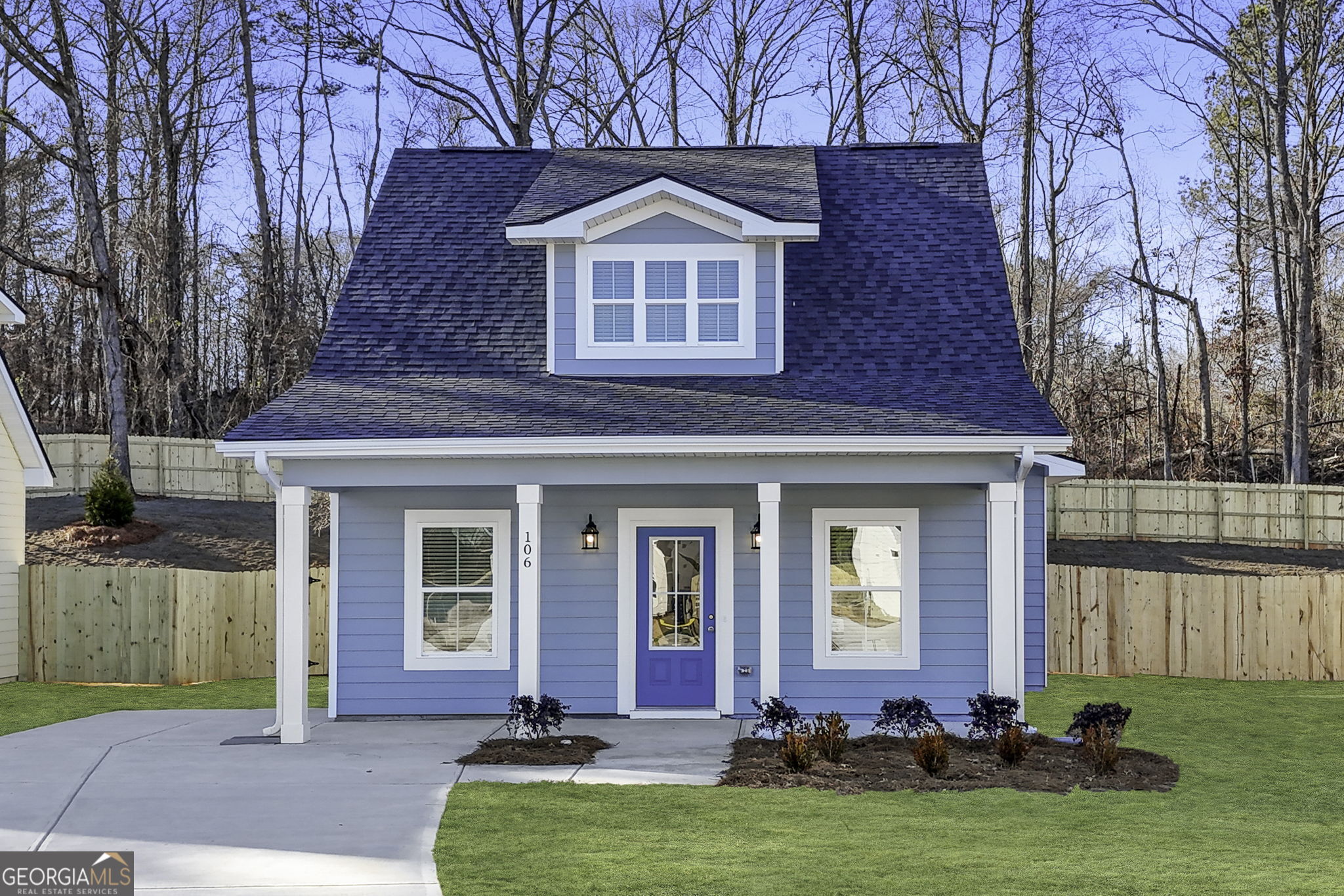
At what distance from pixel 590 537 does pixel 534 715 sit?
2607 millimetres

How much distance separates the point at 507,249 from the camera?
15.5 m

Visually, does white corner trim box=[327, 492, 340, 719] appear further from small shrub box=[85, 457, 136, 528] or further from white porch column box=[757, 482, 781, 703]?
small shrub box=[85, 457, 136, 528]

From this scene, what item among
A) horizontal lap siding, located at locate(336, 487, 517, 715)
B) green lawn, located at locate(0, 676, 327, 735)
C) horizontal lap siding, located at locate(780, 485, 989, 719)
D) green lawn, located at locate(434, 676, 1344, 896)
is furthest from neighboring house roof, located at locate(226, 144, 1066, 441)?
green lawn, located at locate(0, 676, 327, 735)

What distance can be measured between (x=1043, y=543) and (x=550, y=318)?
6106mm

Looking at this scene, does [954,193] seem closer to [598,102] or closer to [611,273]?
[611,273]

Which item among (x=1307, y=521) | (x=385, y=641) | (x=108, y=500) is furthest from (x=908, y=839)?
(x=1307, y=521)

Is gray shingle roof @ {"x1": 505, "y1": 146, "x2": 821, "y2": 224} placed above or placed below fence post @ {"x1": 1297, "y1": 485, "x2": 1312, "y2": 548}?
above

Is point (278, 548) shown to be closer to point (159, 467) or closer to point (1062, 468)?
point (1062, 468)

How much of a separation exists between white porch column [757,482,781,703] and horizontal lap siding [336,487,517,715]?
9.73 ft

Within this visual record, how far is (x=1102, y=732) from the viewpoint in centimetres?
→ 1038

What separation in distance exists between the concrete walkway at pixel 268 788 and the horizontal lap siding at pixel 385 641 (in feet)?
1.32

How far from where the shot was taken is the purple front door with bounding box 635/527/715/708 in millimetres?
13641

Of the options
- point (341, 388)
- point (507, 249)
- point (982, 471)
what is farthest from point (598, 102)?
point (982, 471)

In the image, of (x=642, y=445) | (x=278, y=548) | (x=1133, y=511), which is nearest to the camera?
(x=642, y=445)
